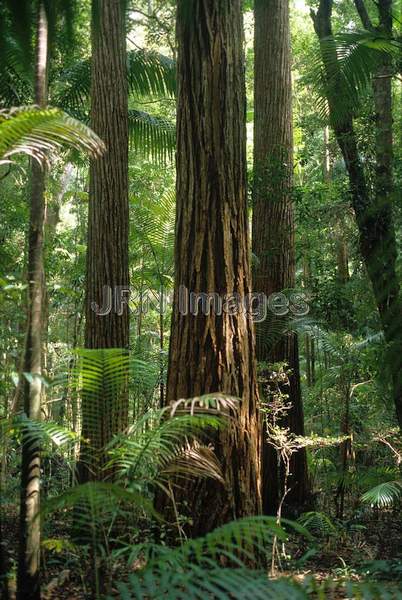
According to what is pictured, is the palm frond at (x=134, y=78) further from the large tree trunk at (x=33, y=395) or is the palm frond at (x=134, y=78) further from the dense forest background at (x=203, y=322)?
the large tree trunk at (x=33, y=395)

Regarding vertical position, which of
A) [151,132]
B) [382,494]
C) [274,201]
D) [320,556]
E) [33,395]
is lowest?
[320,556]

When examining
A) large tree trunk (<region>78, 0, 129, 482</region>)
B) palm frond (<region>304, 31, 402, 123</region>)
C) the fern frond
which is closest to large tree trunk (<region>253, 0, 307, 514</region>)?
palm frond (<region>304, 31, 402, 123</region>)

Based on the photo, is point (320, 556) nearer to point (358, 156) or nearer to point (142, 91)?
point (358, 156)

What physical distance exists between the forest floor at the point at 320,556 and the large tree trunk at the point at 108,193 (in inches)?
66.6

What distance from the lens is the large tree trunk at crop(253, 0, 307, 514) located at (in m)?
7.79

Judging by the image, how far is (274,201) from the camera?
812cm

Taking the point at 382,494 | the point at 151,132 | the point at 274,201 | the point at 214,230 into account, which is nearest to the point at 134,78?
the point at 151,132

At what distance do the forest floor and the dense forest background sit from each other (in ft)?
0.11

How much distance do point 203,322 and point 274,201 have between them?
392 cm

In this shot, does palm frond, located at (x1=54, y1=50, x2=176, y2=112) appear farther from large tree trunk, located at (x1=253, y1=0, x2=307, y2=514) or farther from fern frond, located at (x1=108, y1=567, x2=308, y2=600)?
fern frond, located at (x1=108, y1=567, x2=308, y2=600)

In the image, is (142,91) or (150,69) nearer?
(150,69)

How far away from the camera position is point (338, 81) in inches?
244

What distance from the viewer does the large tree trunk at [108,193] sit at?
23.0 feet

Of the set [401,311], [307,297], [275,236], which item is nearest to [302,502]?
[307,297]
